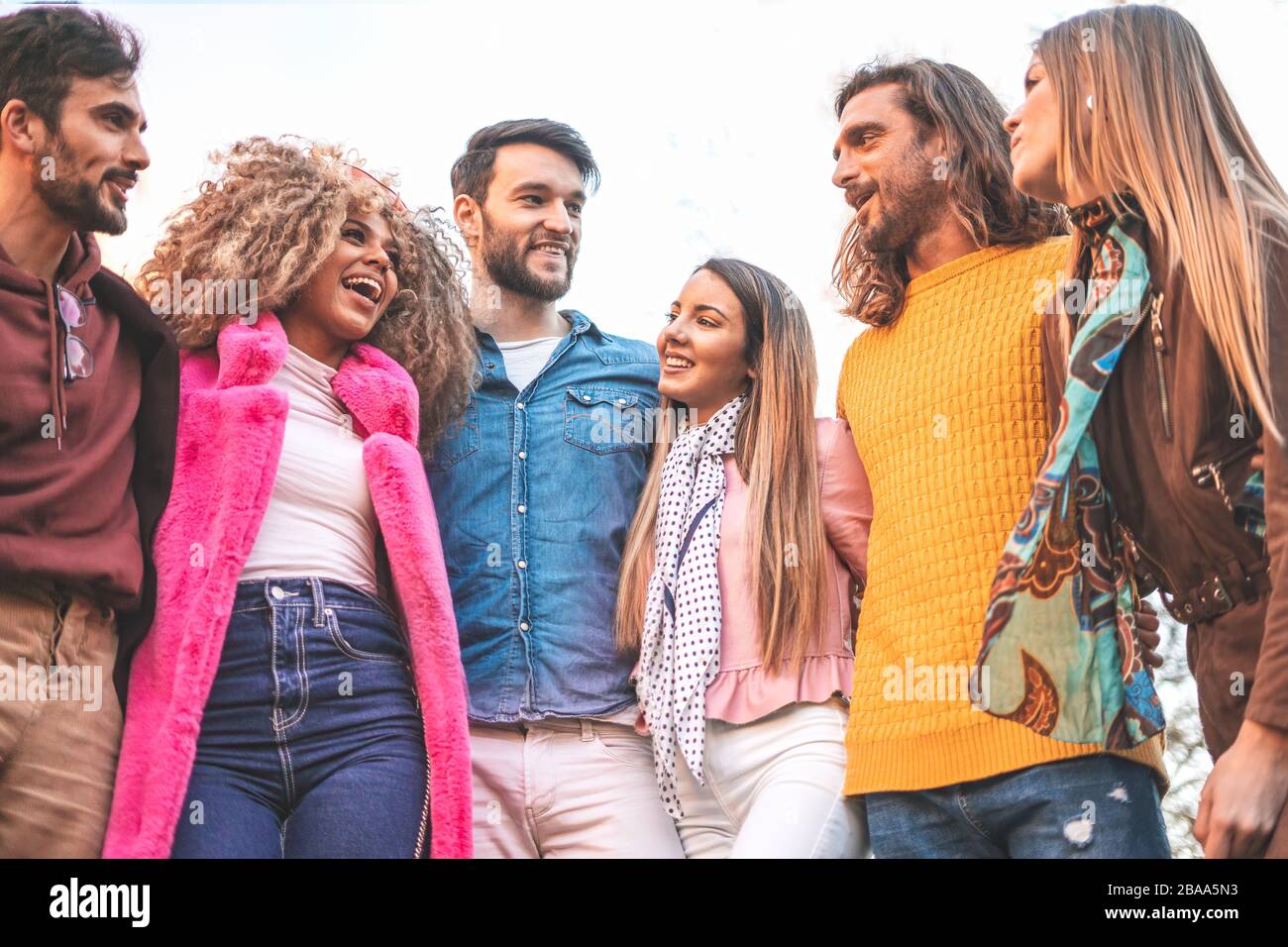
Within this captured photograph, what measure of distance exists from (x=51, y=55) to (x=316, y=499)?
3.67 feet

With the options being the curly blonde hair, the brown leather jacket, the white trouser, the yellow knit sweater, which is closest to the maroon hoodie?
the curly blonde hair

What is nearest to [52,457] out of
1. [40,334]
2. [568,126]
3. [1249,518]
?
[40,334]

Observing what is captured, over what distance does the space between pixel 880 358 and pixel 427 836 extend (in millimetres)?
1422

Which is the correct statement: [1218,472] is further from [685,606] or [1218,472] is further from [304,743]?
[304,743]

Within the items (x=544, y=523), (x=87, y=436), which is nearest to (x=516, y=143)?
(x=544, y=523)

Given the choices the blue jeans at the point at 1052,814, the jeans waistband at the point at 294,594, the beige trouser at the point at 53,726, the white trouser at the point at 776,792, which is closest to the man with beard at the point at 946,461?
the blue jeans at the point at 1052,814

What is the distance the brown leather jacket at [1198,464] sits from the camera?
2.50 metres

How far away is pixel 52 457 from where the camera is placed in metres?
3.00

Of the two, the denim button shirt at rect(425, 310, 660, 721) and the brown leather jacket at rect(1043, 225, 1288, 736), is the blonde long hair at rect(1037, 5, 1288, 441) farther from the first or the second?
the denim button shirt at rect(425, 310, 660, 721)

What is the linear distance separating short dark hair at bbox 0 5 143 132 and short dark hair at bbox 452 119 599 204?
3.47 ft

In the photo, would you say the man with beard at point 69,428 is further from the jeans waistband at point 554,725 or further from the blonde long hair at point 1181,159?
the blonde long hair at point 1181,159

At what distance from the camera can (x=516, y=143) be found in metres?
4.13

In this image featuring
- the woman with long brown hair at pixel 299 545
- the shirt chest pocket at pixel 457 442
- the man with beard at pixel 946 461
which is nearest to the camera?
the man with beard at pixel 946 461
